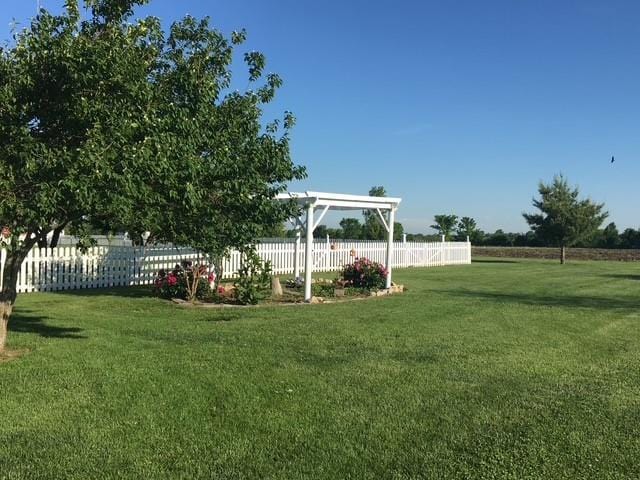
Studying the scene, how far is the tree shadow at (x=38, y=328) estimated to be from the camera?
861 centimetres

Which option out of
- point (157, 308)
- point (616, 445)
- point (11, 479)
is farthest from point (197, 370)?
point (157, 308)

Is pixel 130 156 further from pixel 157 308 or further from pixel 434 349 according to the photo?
pixel 157 308

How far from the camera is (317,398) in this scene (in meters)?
5.68

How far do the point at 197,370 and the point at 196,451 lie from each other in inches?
93.1

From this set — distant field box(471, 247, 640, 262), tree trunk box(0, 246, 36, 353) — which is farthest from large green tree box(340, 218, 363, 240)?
tree trunk box(0, 246, 36, 353)

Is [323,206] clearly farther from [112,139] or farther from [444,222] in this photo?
[444,222]

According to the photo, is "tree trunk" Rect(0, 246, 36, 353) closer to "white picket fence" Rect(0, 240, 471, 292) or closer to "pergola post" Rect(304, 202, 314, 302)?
"white picket fence" Rect(0, 240, 471, 292)

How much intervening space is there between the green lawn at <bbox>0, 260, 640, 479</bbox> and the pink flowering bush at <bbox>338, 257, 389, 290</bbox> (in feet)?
18.2

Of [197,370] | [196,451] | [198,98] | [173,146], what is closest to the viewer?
[196,451]

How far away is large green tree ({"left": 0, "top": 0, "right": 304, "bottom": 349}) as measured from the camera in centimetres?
552

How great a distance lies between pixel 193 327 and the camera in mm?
9680

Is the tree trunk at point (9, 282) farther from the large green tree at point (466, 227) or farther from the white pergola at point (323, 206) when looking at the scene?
the large green tree at point (466, 227)

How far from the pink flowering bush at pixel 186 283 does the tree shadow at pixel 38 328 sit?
3.74 metres

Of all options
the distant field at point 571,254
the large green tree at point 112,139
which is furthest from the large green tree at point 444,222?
the large green tree at point 112,139
